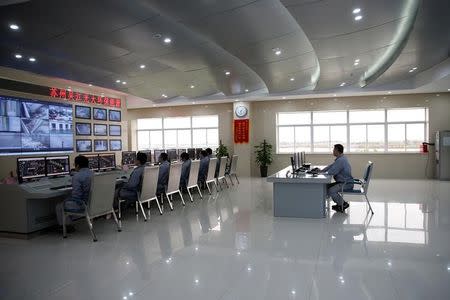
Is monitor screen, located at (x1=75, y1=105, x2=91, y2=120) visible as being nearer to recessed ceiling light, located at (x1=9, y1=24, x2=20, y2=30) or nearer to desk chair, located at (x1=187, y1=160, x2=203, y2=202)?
desk chair, located at (x1=187, y1=160, x2=203, y2=202)

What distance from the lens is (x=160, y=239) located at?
4.52 m

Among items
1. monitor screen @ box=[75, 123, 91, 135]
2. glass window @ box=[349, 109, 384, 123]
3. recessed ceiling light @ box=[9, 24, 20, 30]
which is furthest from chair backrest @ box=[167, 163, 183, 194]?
glass window @ box=[349, 109, 384, 123]

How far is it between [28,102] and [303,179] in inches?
289

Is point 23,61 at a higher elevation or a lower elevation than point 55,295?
higher

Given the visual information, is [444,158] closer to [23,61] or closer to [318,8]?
[318,8]

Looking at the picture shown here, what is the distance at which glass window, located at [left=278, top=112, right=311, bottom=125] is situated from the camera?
42.0 ft

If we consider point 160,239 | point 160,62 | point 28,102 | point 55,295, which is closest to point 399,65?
point 160,62

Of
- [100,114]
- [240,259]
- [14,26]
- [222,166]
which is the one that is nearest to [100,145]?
[100,114]

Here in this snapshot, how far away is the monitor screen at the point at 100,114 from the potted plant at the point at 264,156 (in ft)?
18.8

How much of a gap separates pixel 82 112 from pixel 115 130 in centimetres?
161

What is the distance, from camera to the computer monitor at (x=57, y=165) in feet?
16.7

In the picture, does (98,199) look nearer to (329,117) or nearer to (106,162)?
(106,162)

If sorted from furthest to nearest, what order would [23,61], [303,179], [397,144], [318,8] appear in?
1. [397,144]
2. [23,61]
3. [303,179]
4. [318,8]

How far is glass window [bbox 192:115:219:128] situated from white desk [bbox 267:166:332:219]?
27.1ft
